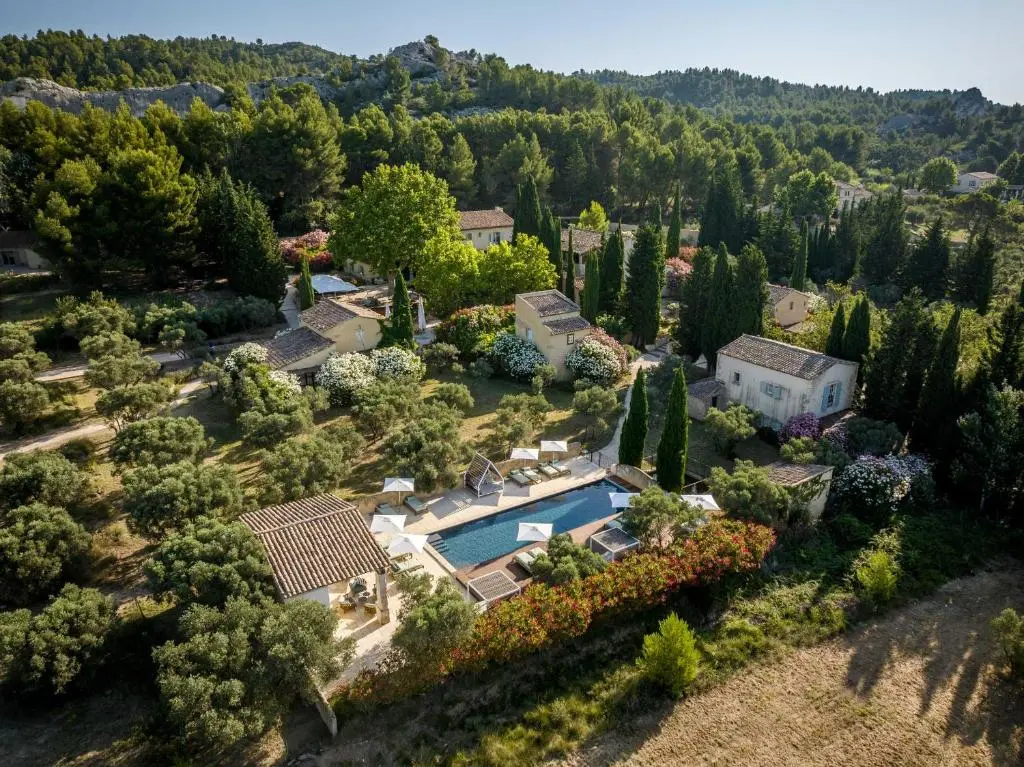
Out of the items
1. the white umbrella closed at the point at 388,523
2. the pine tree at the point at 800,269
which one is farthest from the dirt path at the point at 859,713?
the pine tree at the point at 800,269

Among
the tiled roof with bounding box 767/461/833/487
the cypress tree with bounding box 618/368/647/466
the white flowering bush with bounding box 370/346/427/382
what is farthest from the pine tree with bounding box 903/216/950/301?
the white flowering bush with bounding box 370/346/427/382

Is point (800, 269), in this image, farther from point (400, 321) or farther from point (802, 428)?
point (400, 321)

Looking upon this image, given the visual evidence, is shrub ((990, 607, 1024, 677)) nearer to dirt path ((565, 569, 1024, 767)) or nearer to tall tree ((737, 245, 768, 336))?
dirt path ((565, 569, 1024, 767))

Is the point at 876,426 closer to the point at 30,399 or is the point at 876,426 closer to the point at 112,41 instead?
the point at 30,399

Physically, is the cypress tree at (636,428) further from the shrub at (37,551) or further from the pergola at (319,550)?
the shrub at (37,551)

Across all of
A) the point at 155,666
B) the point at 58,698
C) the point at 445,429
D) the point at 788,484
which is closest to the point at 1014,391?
the point at 788,484
